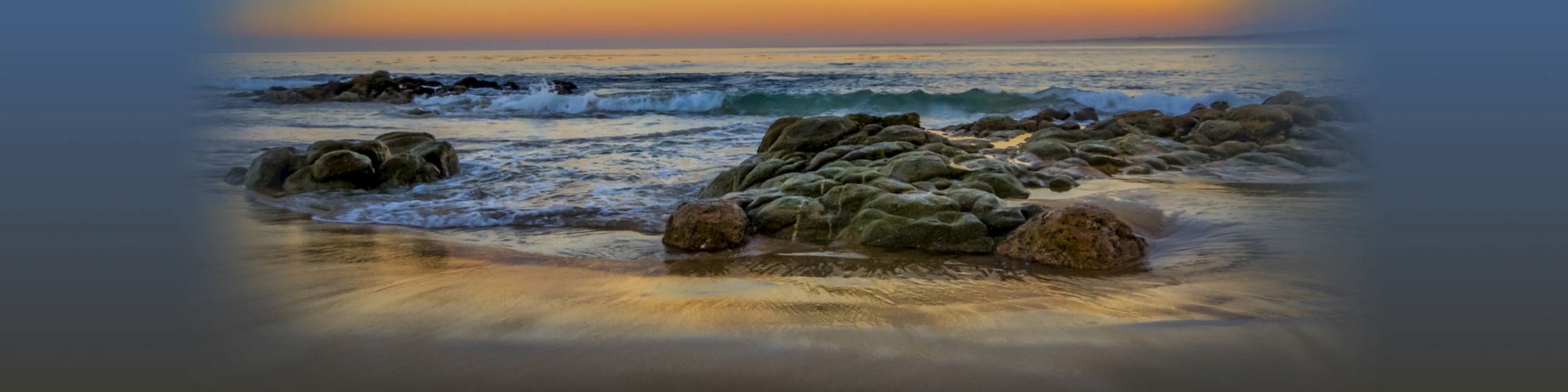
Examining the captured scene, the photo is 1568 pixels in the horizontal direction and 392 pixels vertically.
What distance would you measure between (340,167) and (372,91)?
1739 cm

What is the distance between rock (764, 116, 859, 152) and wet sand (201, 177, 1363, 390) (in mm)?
3925

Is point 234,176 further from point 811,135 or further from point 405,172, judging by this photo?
point 811,135

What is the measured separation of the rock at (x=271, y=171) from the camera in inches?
285

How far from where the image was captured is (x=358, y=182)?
722 centimetres

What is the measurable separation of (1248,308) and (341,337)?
9.91ft

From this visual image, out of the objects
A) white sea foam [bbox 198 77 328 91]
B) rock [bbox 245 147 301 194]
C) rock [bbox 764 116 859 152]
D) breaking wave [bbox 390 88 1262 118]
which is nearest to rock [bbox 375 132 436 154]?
rock [bbox 245 147 301 194]

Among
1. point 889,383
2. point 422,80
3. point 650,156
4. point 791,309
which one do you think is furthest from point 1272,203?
point 422,80

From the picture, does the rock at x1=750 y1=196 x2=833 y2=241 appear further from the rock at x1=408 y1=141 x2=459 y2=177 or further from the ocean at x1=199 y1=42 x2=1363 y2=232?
the rock at x1=408 y1=141 x2=459 y2=177

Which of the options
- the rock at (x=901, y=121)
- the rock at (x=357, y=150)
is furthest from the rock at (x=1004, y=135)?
the rock at (x=357, y=150)

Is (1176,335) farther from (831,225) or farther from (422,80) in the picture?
(422,80)

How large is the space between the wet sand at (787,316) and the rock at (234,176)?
143 inches

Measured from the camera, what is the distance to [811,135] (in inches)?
340

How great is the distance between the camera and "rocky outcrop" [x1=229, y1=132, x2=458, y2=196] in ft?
23.5

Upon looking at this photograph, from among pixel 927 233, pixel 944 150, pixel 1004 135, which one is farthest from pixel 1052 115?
pixel 927 233
